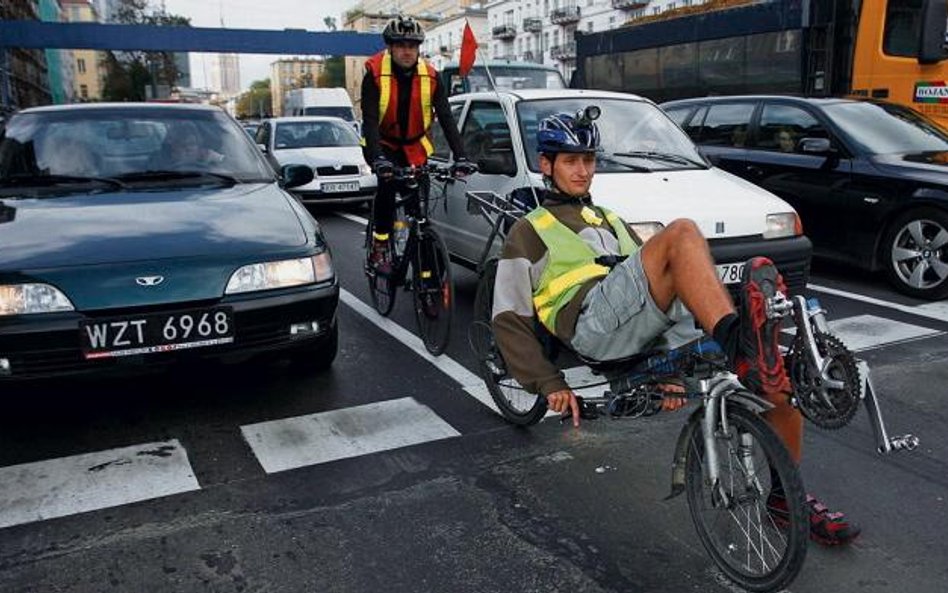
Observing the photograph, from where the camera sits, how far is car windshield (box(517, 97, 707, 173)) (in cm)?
609

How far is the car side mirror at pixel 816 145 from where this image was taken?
6.96 meters

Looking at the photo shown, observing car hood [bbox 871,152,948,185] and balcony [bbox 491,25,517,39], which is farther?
balcony [bbox 491,25,517,39]

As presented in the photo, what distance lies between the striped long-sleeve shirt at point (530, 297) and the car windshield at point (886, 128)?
486 centimetres

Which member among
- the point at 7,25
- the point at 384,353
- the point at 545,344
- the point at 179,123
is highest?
the point at 7,25

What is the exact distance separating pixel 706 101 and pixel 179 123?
5.82 metres

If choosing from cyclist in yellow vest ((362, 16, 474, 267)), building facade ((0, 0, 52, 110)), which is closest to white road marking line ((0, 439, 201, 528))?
cyclist in yellow vest ((362, 16, 474, 267))

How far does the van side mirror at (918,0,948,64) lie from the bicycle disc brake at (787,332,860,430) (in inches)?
320

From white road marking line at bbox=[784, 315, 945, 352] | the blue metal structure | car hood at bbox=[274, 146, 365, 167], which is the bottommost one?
white road marking line at bbox=[784, 315, 945, 352]

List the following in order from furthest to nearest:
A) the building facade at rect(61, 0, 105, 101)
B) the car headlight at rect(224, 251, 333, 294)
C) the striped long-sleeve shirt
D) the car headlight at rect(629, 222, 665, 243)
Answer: the building facade at rect(61, 0, 105, 101) < the car headlight at rect(629, 222, 665, 243) < the car headlight at rect(224, 251, 333, 294) < the striped long-sleeve shirt

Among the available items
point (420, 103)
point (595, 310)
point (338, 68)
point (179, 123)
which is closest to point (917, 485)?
point (595, 310)

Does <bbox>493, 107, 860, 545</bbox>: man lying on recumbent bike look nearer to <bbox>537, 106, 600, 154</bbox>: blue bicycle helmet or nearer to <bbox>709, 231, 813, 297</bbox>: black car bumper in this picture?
<bbox>537, 106, 600, 154</bbox>: blue bicycle helmet

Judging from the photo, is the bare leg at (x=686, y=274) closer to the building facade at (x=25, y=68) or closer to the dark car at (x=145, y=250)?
the dark car at (x=145, y=250)

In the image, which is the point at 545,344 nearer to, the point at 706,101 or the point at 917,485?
the point at 917,485

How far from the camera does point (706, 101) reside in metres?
8.95
